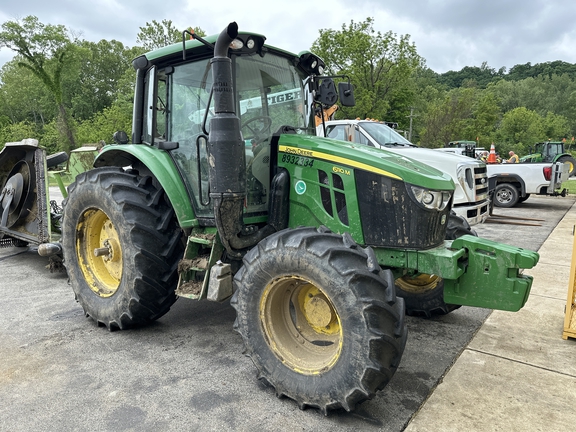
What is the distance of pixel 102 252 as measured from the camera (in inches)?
157

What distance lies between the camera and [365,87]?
28.6 meters

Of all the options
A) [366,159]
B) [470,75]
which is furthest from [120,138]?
[470,75]

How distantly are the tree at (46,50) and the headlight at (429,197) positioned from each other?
38.2 metres

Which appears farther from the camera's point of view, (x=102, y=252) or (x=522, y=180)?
(x=522, y=180)

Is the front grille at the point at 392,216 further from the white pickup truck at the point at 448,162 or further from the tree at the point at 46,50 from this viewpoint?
the tree at the point at 46,50

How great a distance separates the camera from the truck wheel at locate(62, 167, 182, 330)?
356cm

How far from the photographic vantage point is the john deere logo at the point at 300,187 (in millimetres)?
3391

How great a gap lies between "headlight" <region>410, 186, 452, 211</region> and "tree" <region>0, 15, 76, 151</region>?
38158 mm

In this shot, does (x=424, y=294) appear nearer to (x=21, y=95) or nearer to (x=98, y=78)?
(x=21, y=95)

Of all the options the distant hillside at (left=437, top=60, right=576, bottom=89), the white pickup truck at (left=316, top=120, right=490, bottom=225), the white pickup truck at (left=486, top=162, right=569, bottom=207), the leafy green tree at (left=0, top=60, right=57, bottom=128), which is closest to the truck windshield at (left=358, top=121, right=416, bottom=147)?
the white pickup truck at (left=316, top=120, right=490, bottom=225)

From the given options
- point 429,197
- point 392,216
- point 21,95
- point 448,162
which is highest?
point 21,95

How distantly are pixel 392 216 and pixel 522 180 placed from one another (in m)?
11.8

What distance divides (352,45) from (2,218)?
24905 mm

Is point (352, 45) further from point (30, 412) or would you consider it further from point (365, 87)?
point (30, 412)
